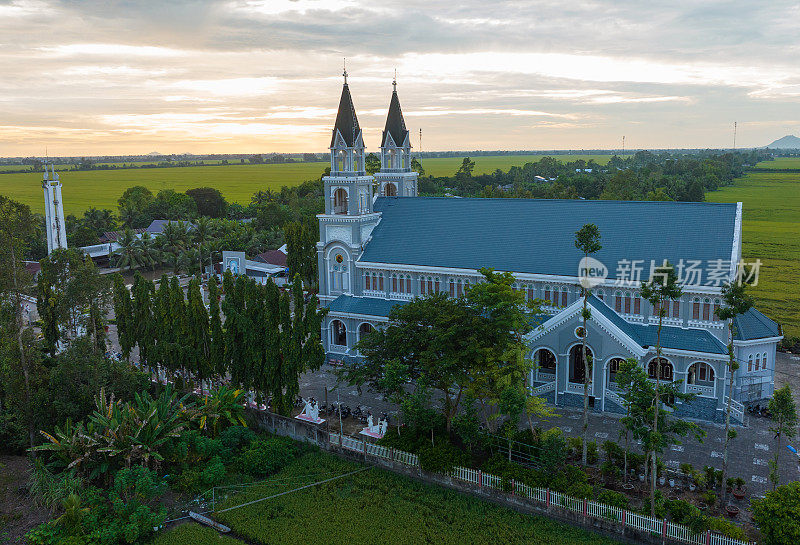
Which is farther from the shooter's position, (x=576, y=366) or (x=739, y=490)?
(x=576, y=366)

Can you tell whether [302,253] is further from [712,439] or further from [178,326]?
[712,439]

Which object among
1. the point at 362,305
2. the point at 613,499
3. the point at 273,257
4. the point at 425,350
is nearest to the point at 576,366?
the point at 425,350

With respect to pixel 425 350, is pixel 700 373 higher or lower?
lower

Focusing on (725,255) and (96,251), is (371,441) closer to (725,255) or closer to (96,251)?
(725,255)

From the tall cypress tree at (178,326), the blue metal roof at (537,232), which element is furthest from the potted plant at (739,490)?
the tall cypress tree at (178,326)

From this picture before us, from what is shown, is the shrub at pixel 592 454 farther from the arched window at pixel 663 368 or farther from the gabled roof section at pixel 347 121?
the gabled roof section at pixel 347 121

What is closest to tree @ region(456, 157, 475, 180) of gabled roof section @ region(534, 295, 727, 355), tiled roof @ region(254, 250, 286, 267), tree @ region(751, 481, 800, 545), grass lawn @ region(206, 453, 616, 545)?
tiled roof @ region(254, 250, 286, 267)
